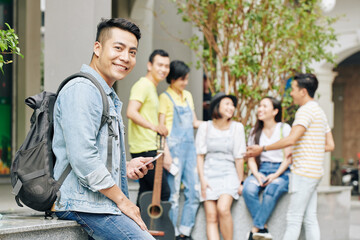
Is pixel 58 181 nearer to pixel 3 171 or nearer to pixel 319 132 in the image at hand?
pixel 319 132

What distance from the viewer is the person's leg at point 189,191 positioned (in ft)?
21.9

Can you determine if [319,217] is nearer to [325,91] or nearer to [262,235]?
[262,235]

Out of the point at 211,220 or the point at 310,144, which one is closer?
the point at 310,144

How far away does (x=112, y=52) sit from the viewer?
3277mm

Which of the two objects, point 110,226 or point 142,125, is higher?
point 142,125

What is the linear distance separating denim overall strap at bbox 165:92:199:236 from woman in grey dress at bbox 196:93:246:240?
0.13 m

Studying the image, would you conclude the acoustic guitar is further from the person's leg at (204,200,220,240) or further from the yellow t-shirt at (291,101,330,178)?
the yellow t-shirt at (291,101,330,178)

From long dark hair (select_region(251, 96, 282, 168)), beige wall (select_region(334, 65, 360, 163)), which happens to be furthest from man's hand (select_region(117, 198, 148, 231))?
beige wall (select_region(334, 65, 360, 163))

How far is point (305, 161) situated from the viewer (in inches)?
245

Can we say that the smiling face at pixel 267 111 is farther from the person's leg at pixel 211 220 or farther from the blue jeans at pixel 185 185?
the person's leg at pixel 211 220

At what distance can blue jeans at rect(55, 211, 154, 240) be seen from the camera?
121 inches

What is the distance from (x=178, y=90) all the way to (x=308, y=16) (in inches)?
123

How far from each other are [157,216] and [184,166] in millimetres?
723

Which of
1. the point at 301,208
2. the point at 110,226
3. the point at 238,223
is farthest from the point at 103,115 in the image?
the point at 238,223
